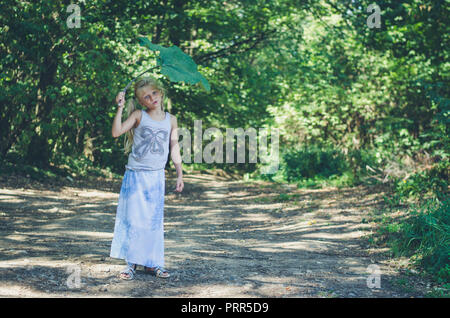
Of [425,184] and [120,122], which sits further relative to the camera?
[425,184]

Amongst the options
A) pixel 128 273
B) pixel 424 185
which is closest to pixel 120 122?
pixel 128 273

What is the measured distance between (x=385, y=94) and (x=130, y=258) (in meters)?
11.5

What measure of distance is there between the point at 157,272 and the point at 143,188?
85 centimetres

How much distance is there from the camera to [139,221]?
15.6 feet

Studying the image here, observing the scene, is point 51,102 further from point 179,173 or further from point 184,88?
point 179,173

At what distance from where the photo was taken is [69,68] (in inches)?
479

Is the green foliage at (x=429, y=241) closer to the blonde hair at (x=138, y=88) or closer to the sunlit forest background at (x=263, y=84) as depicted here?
the sunlit forest background at (x=263, y=84)

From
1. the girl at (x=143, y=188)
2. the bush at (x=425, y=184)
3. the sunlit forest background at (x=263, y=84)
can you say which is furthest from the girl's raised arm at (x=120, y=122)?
the bush at (x=425, y=184)

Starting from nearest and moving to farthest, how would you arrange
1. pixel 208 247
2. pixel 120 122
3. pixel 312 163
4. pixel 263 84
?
pixel 120 122 → pixel 208 247 → pixel 312 163 → pixel 263 84

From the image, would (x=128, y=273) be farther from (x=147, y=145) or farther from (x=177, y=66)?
(x=177, y=66)

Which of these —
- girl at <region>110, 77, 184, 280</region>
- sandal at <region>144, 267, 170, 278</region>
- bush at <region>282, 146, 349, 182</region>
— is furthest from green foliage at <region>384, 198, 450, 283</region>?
bush at <region>282, 146, 349, 182</region>

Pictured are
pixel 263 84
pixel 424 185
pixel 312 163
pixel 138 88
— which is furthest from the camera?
pixel 263 84

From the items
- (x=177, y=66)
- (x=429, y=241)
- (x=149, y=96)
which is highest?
(x=177, y=66)

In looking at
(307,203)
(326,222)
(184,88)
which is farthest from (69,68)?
(326,222)
